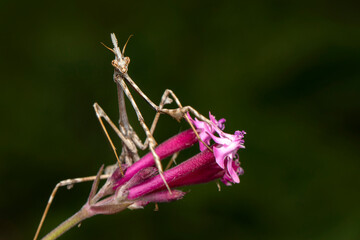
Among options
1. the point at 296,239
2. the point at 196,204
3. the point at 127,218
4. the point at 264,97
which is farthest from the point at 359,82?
the point at 127,218

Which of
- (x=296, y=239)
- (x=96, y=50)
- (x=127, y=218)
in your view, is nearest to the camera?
(x=296, y=239)

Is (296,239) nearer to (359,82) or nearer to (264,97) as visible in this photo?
(264,97)

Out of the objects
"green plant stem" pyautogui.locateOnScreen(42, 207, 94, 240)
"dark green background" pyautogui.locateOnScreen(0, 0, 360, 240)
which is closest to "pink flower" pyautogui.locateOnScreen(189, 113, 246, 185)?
"green plant stem" pyautogui.locateOnScreen(42, 207, 94, 240)

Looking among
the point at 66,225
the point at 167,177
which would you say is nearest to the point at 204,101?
the point at 167,177

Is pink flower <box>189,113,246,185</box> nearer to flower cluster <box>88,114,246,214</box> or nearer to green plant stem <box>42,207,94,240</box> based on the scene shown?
flower cluster <box>88,114,246,214</box>

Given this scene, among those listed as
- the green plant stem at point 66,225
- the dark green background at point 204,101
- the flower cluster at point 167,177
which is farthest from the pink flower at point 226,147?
the dark green background at point 204,101

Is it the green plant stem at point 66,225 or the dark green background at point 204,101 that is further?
the dark green background at point 204,101

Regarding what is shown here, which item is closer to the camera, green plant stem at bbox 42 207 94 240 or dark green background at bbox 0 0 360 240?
green plant stem at bbox 42 207 94 240

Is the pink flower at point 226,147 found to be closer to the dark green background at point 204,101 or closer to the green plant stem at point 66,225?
the green plant stem at point 66,225

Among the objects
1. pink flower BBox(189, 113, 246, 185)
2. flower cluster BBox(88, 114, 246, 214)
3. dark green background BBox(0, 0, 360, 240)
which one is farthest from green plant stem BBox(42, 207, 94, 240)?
dark green background BBox(0, 0, 360, 240)
